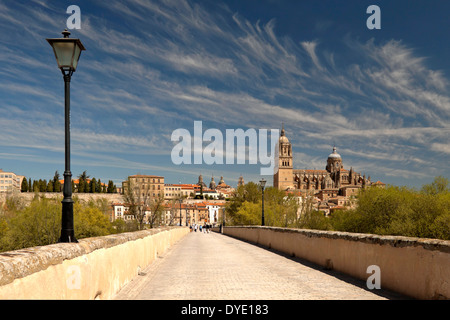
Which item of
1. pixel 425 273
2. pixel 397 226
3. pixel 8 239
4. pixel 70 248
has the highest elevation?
pixel 70 248

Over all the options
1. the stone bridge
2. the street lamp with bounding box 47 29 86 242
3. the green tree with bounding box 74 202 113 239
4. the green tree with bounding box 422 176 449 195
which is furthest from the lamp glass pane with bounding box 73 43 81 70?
the green tree with bounding box 74 202 113 239

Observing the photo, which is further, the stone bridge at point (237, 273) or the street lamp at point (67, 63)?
the street lamp at point (67, 63)

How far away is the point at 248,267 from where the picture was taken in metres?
12.8

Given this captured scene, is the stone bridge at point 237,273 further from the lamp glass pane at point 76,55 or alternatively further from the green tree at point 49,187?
the green tree at point 49,187

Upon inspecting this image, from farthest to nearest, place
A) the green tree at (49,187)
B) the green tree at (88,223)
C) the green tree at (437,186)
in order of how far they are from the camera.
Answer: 1. the green tree at (49,187)
2. the green tree at (88,223)
3. the green tree at (437,186)

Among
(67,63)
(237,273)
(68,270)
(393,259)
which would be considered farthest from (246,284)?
(67,63)

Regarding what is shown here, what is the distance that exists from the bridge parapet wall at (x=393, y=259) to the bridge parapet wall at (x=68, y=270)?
554cm

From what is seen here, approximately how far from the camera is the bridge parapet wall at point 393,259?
6527mm

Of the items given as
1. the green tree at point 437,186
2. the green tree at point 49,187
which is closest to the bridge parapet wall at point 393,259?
the green tree at point 437,186

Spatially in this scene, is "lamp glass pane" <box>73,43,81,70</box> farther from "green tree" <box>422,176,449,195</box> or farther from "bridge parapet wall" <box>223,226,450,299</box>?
"green tree" <box>422,176,449,195</box>

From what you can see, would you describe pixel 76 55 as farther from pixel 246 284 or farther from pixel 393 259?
pixel 393 259

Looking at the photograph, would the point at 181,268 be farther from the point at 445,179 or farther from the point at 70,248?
the point at 445,179

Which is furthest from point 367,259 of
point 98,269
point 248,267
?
point 98,269
